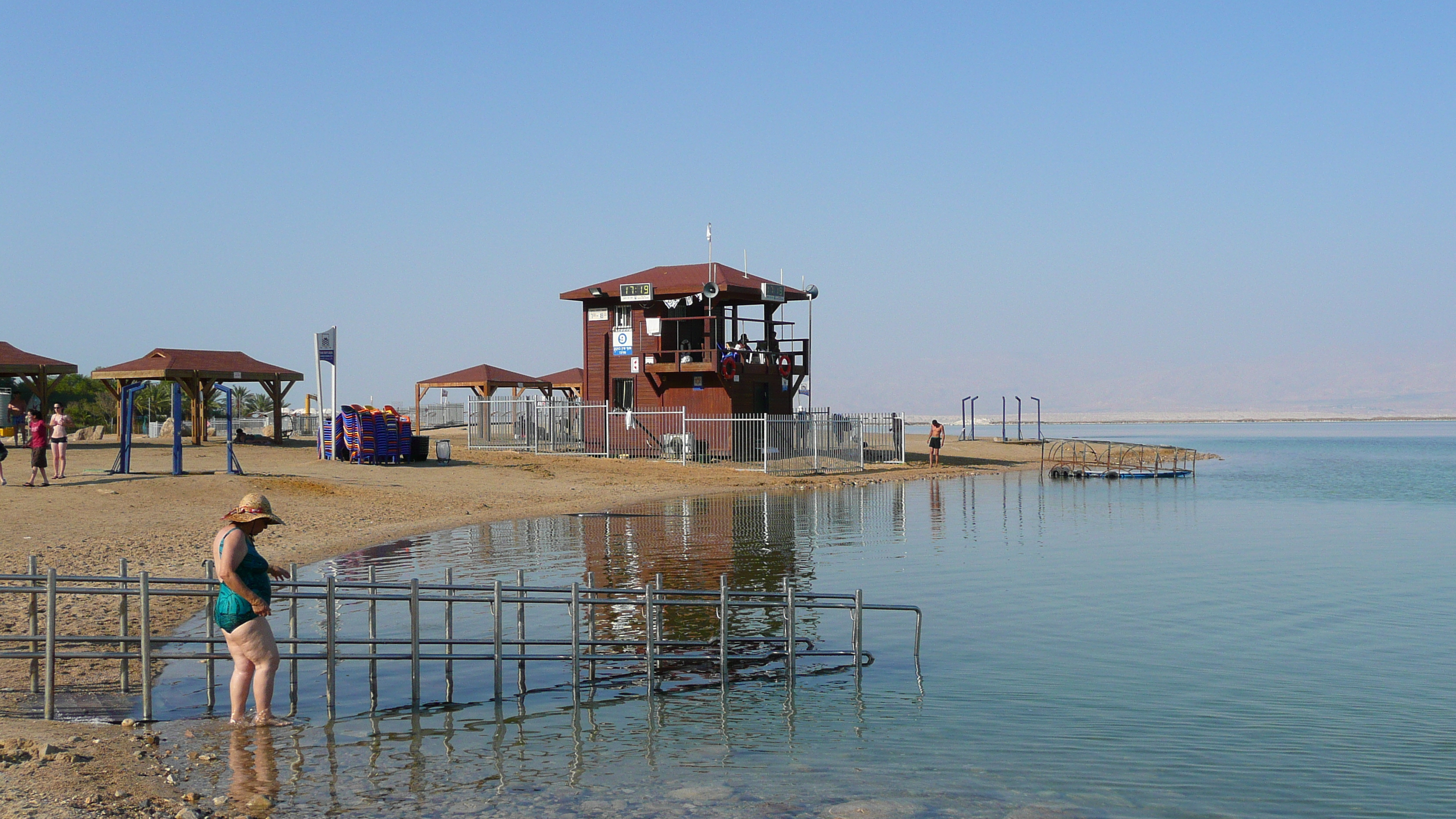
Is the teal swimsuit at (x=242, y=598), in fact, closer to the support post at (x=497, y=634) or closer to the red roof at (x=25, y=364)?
the support post at (x=497, y=634)

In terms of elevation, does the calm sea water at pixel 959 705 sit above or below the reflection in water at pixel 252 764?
below

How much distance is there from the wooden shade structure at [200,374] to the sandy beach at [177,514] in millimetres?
2098

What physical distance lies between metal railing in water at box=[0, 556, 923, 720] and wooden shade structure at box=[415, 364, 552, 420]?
44.7 metres

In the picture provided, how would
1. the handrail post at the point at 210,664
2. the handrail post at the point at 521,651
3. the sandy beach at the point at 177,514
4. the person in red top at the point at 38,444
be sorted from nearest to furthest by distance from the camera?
the sandy beach at the point at 177,514, the handrail post at the point at 210,664, the handrail post at the point at 521,651, the person in red top at the point at 38,444

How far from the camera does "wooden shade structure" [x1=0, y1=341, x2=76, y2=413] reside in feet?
121

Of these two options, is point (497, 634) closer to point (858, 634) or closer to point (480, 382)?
point (858, 634)

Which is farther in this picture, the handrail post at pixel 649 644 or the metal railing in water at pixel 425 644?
the handrail post at pixel 649 644

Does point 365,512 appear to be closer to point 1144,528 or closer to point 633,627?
point 633,627

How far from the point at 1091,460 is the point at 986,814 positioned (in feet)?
148

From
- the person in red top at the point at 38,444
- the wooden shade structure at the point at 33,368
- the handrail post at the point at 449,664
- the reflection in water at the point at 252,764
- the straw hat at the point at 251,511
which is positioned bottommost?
the reflection in water at the point at 252,764

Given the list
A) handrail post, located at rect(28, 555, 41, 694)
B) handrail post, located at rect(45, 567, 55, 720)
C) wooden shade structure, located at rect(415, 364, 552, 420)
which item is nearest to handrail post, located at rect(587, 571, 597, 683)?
handrail post, located at rect(45, 567, 55, 720)

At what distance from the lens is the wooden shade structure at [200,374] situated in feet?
127

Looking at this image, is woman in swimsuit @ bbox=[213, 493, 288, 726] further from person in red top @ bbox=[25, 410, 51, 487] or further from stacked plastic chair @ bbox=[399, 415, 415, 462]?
stacked plastic chair @ bbox=[399, 415, 415, 462]

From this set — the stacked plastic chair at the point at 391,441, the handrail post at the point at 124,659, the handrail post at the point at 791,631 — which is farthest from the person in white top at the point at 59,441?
the handrail post at the point at 791,631
